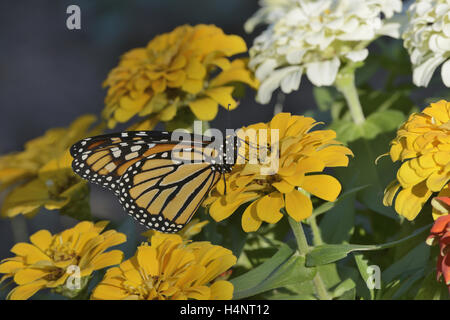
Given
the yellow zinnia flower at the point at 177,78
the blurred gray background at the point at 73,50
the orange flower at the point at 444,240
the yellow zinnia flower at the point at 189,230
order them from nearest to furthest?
the orange flower at the point at 444,240 < the yellow zinnia flower at the point at 189,230 < the yellow zinnia flower at the point at 177,78 < the blurred gray background at the point at 73,50

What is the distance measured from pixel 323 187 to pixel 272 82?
1.04ft

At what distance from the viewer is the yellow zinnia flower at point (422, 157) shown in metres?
0.62

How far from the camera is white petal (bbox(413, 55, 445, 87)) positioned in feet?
2.67

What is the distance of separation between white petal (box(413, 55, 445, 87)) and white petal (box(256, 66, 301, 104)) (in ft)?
0.61

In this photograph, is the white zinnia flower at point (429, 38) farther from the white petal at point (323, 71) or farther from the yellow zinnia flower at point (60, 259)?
the yellow zinnia flower at point (60, 259)

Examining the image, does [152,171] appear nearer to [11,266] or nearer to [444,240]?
[11,266]

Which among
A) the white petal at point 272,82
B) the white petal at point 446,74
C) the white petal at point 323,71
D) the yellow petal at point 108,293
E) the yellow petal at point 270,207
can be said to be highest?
the white petal at point 446,74

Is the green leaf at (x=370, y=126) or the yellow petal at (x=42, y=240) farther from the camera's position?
the green leaf at (x=370, y=126)

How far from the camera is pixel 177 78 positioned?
0.91m

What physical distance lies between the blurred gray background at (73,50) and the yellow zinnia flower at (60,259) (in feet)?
5.21

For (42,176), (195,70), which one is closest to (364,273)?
(195,70)

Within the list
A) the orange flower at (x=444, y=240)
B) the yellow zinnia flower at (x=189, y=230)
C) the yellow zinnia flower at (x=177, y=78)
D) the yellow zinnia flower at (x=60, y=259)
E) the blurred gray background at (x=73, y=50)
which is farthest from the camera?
the blurred gray background at (x=73, y=50)

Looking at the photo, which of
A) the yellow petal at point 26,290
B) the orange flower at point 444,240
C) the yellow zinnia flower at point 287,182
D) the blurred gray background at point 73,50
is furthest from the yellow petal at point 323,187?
the blurred gray background at point 73,50

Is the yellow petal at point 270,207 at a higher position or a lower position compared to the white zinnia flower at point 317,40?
lower
